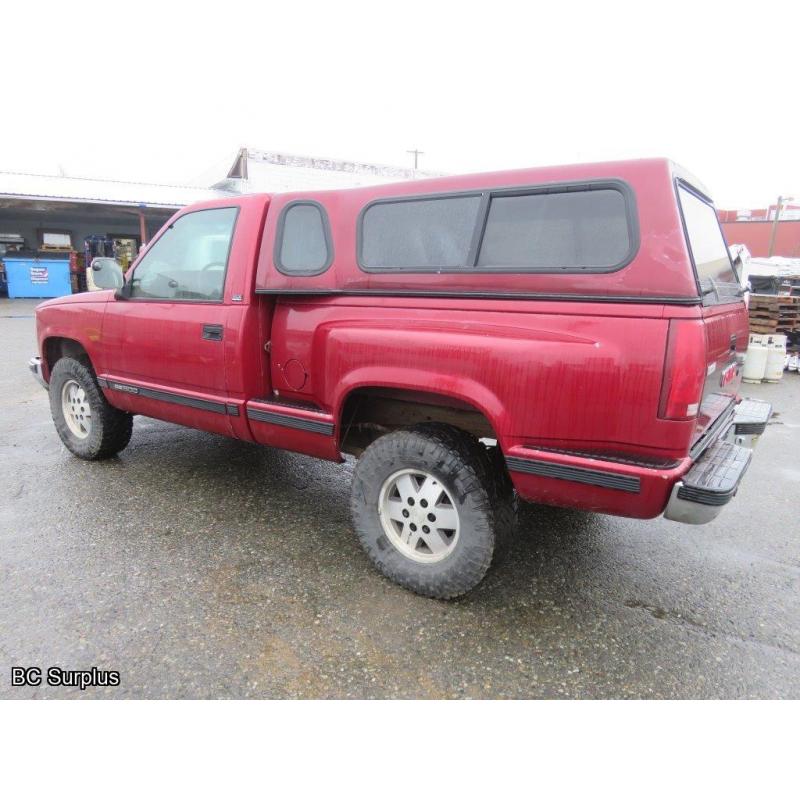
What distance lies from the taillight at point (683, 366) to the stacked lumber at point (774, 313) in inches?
386

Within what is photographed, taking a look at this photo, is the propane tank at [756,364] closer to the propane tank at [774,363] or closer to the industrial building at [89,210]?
the propane tank at [774,363]

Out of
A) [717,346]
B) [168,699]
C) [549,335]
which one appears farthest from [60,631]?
[717,346]

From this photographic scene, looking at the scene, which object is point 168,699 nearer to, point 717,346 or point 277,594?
A: point 277,594

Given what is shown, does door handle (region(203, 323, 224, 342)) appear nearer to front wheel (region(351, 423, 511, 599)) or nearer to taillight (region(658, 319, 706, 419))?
front wheel (region(351, 423, 511, 599))

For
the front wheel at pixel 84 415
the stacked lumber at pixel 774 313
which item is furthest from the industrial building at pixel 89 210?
the front wheel at pixel 84 415

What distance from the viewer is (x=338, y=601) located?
9.29 feet

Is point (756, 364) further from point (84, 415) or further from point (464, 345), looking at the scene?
point (84, 415)

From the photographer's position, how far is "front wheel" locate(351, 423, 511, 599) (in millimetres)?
2646

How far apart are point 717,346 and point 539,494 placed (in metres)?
1.04

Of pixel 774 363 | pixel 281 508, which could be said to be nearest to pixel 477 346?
pixel 281 508

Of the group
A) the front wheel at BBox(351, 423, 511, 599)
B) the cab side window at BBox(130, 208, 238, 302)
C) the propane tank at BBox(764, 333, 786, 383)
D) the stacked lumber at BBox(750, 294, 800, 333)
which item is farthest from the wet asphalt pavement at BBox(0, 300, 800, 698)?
the stacked lumber at BBox(750, 294, 800, 333)

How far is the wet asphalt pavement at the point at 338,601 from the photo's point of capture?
7.70 ft

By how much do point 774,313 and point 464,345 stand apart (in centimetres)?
1010

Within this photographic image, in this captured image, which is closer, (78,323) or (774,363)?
(78,323)
